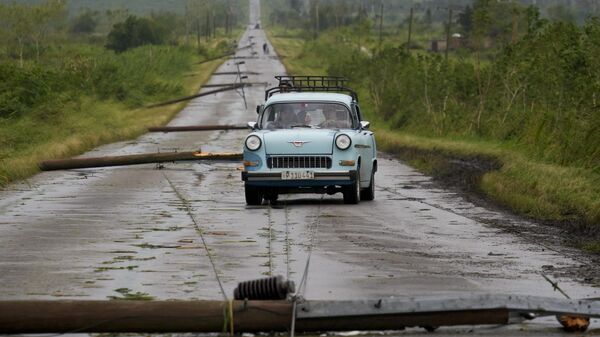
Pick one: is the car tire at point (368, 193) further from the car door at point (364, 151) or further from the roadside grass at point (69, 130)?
the roadside grass at point (69, 130)

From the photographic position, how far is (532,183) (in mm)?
20922

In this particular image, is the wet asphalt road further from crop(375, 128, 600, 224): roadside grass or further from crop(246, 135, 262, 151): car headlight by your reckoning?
crop(246, 135, 262, 151): car headlight

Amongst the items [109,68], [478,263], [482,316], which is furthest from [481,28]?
[482,316]

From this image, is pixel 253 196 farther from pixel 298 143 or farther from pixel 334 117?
pixel 334 117

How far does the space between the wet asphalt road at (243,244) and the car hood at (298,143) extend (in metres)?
0.84

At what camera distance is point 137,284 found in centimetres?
1083

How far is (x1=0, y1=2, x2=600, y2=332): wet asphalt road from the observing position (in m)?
10.9

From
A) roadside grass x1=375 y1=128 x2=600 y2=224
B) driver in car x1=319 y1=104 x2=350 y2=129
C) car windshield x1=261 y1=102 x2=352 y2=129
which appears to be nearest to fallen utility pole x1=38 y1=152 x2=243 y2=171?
roadside grass x1=375 y1=128 x2=600 y2=224

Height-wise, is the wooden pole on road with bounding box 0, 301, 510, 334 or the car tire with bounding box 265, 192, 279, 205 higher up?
the wooden pole on road with bounding box 0, 301, 510, 334

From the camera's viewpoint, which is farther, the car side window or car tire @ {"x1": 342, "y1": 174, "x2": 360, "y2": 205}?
the car side window

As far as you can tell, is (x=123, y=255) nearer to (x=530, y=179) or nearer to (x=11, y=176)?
(x=530, y=179)

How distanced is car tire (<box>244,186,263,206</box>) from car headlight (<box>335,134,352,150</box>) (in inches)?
54.6

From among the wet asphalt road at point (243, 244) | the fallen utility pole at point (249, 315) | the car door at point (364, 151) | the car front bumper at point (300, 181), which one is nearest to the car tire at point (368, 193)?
the car door at point (364, 151)

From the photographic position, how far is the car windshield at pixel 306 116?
20500 millimetres
